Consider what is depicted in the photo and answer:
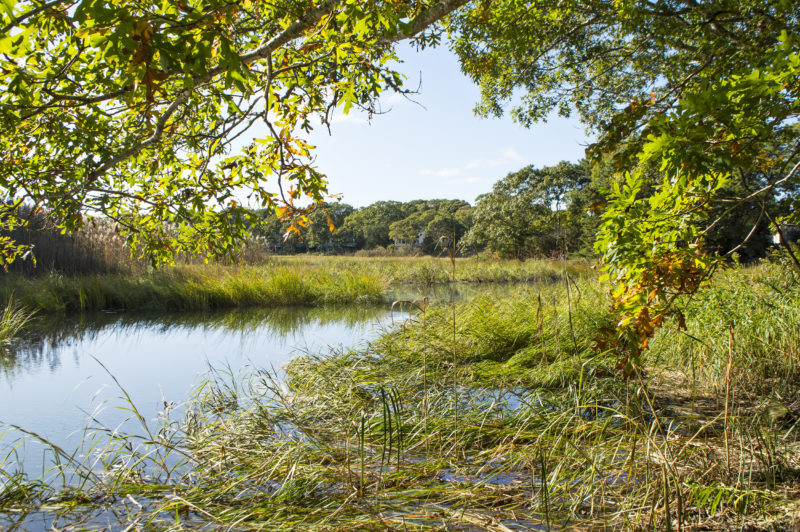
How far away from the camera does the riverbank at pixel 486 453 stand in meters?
1.92

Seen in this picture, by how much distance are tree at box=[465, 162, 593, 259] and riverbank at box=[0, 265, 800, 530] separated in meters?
18.8

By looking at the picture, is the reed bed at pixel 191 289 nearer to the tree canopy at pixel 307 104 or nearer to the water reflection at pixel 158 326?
the water reflection at pixel 158 326

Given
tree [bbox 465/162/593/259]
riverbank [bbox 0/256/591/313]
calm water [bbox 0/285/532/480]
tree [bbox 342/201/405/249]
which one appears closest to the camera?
calm water [bbox 0/285/532/480]

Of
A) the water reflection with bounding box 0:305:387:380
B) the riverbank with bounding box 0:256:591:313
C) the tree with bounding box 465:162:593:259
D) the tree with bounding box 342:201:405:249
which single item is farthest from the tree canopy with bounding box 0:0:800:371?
the tree with bounding box 342:201:405:249

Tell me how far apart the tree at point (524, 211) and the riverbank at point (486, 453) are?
18.8 metres

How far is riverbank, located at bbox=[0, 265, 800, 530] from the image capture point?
1.92m

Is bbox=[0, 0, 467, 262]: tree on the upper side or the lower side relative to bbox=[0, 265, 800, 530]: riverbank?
upper

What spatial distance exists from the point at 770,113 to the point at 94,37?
2.40 m

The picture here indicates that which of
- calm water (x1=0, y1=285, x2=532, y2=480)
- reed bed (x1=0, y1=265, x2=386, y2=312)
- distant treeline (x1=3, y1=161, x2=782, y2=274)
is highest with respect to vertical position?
distant treeline (x1=3, y1=161, x2=782, y2=274)

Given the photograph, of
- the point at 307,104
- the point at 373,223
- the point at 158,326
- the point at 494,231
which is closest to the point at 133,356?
the point at 158,326

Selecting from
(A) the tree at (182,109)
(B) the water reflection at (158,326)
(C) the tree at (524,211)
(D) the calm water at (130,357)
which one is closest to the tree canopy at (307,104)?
(A) the tree at (182,109)

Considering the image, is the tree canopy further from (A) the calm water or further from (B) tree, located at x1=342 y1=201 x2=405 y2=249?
(B) tree, located at x1=342 y1=201 x2=405 y2=249

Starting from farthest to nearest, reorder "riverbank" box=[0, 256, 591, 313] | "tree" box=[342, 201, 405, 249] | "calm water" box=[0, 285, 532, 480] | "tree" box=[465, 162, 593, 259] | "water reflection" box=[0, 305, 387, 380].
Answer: "tree" box=[342, 201, 405, 249], "tree" box=[465, 162, 593, 259], "riverbank" box=[0, 256, 591, 313], "water reflection" box=[0, 305, 387, 380], "calm water" box=[0, 285, 532, 480]

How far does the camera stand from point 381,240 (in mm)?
58906
